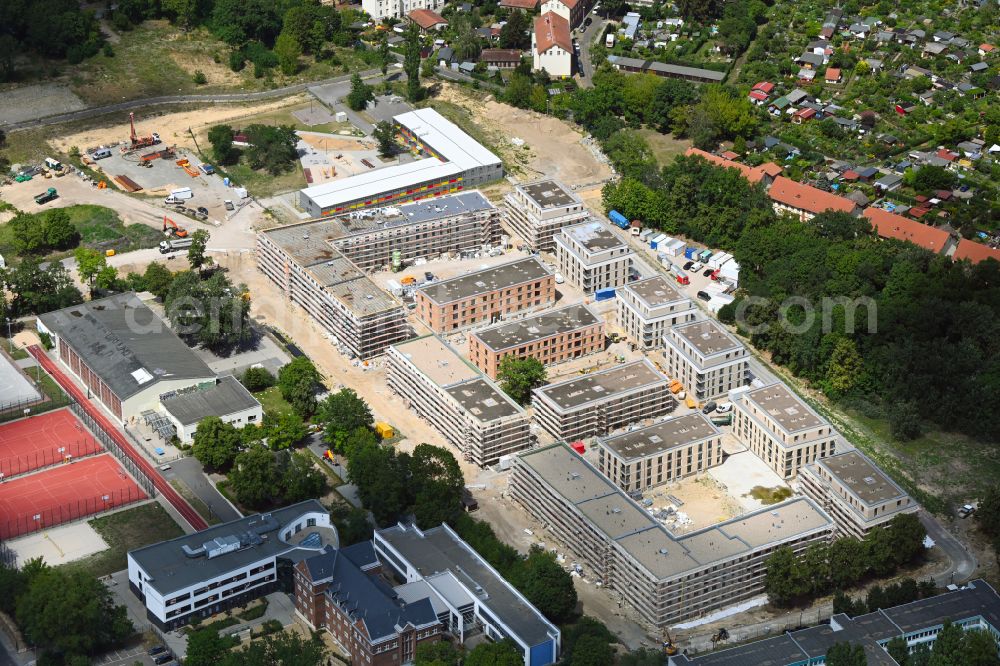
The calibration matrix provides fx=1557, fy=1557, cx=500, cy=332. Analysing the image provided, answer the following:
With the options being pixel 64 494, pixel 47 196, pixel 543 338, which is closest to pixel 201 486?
pixel 64 494

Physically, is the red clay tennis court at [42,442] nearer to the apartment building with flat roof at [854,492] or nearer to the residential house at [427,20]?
the apartment building with flat roof at [854,492]

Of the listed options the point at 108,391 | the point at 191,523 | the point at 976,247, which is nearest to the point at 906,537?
the point at 976,247

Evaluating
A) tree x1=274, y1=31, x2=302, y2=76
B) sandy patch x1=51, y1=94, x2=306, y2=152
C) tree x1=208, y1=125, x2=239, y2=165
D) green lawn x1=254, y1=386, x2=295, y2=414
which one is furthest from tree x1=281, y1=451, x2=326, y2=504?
tree x1=274, y1=31, x2=302, y2=76

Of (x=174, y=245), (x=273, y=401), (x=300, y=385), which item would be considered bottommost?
(x=273, y=401)

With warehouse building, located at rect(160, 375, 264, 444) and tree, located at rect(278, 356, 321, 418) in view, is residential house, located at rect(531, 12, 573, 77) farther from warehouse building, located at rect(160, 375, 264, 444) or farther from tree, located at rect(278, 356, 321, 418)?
warehouse building, located at rect(160, 375, 264, 444)

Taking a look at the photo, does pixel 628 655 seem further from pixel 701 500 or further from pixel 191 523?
pixel 191 523

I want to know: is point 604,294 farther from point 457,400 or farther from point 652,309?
point 457,400
